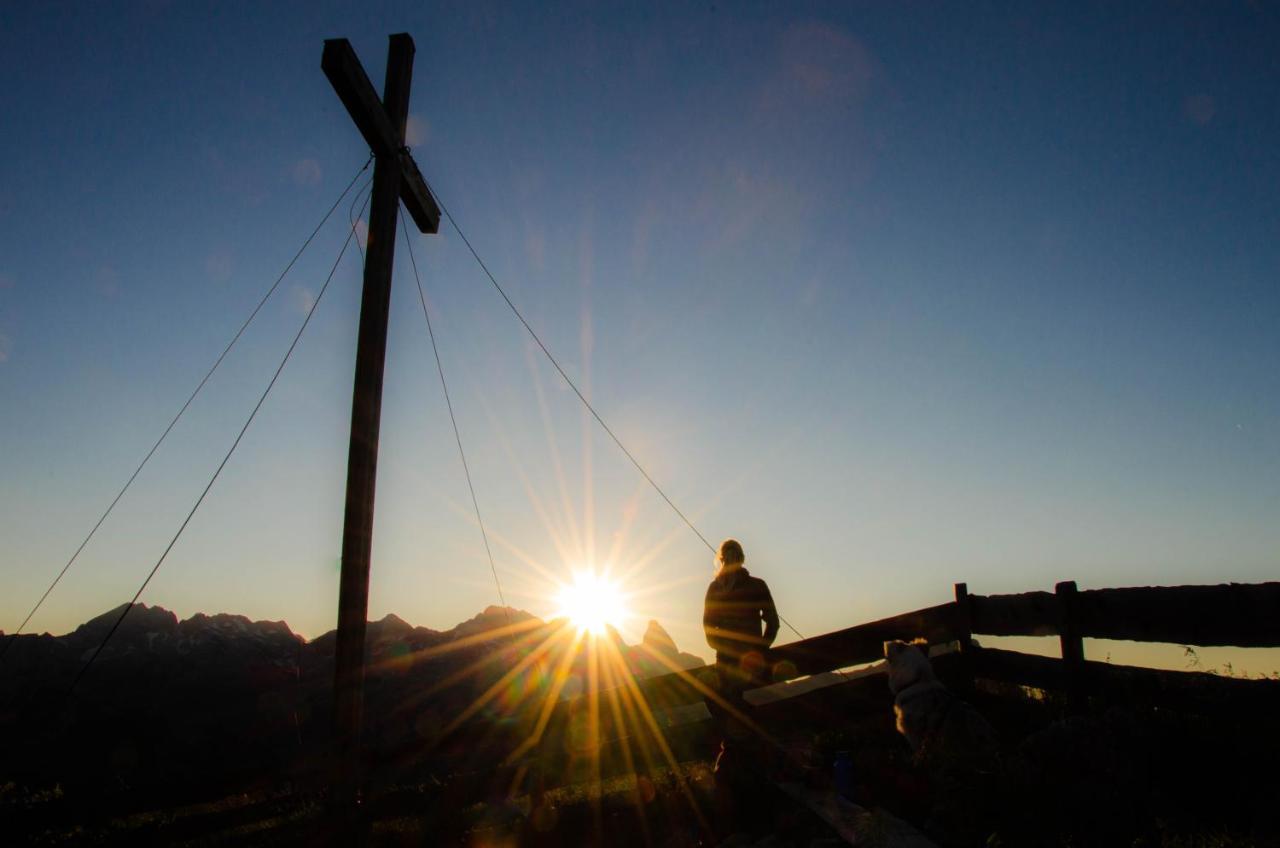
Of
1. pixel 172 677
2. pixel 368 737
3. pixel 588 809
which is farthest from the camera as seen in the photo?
pixel 172 677

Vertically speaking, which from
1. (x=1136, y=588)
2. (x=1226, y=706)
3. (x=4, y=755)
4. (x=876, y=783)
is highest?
(x=1136, y=588)

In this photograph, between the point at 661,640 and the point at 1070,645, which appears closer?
the point at 1070,645

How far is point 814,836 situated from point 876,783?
792 millimetres

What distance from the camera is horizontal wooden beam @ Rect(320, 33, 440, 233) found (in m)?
5.45

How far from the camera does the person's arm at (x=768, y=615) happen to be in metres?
6.47

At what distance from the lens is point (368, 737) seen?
23.1m

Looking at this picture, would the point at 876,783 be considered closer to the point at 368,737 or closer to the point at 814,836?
the point at 814,836

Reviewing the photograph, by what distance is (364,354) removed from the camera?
5191 millimetres

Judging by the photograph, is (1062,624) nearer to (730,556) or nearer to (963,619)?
(963,619)

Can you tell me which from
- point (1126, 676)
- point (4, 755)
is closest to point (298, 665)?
point (4, 755)

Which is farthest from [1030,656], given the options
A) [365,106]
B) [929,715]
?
[365,106]

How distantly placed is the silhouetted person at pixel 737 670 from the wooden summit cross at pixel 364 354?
263 centimetres

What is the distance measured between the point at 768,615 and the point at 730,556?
0.70 meters

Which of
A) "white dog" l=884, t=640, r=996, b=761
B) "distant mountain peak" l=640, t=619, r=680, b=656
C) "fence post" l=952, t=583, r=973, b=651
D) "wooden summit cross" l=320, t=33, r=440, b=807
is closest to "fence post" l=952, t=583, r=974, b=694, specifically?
"fence post" l=952, t=583, r=973, b=651
